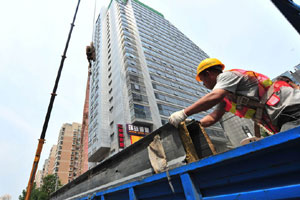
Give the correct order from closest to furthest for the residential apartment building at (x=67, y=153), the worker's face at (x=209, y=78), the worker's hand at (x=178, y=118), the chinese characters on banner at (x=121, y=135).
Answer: the worker's hand at (x=178, y=118)
the worker's face at (x=209, y=78)
the chinese characters on banner at (x=121, y=135)
the residential apartment building at (x=67, y=153)

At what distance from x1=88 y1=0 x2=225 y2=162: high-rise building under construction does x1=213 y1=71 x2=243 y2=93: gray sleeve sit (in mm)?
19826

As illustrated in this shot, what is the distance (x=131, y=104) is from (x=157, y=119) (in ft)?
16.0

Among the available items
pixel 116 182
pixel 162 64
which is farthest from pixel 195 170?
pixel 162 64

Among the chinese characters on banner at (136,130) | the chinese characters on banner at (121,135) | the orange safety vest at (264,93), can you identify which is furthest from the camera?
the chinese characters on banner at (136,130)

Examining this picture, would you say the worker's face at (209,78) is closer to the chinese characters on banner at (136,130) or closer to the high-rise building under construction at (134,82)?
the high-rise building under construction at (134,82)

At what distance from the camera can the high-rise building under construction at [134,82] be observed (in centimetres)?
2388

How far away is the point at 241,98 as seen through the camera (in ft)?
6.25

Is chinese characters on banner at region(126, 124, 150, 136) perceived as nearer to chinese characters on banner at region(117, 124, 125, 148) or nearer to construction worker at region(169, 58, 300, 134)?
chinese characters on banner at region(117, 124, 125, 148)

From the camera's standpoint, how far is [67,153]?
62.1 meters

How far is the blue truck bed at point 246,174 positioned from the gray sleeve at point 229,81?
79cm

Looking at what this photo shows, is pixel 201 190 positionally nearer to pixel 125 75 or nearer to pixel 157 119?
pixel 157 119

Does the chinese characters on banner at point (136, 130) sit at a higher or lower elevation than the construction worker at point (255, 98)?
higher

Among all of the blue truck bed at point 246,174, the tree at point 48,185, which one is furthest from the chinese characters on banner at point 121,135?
the tree at point 48,185

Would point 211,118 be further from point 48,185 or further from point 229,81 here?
point 48,185
